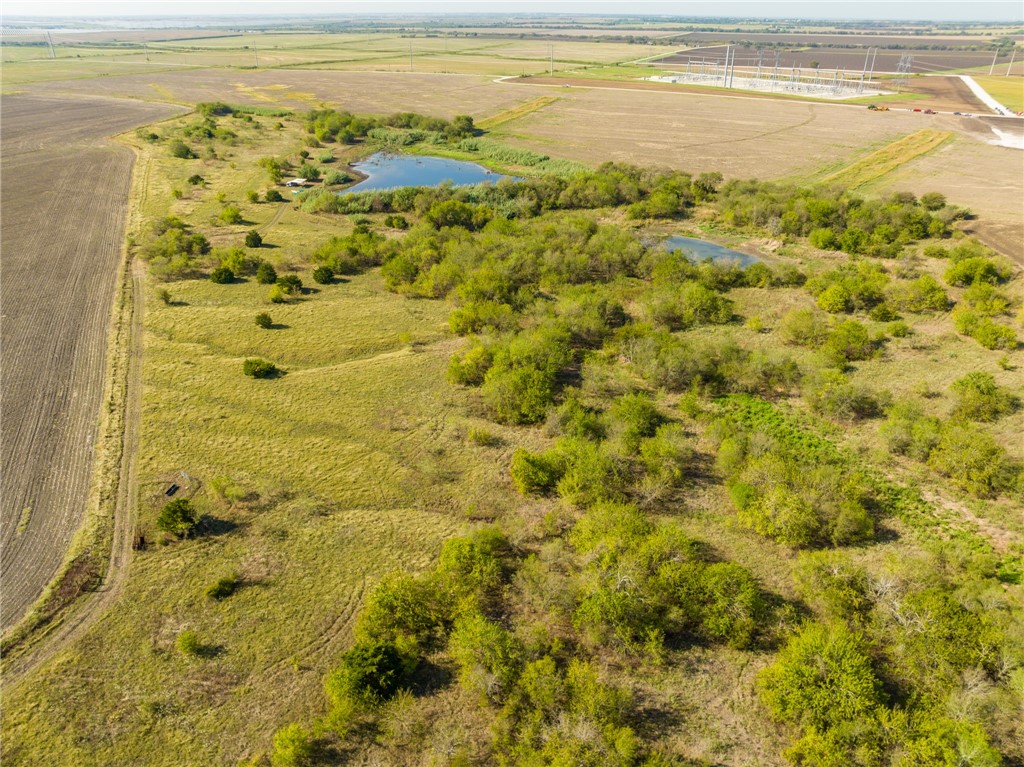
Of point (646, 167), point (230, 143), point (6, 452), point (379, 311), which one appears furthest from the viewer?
point (230, 143)

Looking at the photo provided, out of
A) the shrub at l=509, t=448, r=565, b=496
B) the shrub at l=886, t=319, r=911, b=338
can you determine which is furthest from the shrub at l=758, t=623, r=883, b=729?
the shrub at l=886, t=319, r=911, b=338

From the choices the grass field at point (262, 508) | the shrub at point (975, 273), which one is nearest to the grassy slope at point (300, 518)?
the grass field at point (262, 508)

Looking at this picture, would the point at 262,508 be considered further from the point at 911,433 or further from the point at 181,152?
the point at 181,152

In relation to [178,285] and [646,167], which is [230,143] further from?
[646,167]

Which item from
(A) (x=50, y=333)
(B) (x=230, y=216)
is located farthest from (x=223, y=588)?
(B) (x=230, y=216)

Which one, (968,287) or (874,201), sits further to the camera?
(874,201)

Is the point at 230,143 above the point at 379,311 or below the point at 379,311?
above

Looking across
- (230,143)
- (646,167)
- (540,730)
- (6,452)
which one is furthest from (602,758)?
(230,143)
